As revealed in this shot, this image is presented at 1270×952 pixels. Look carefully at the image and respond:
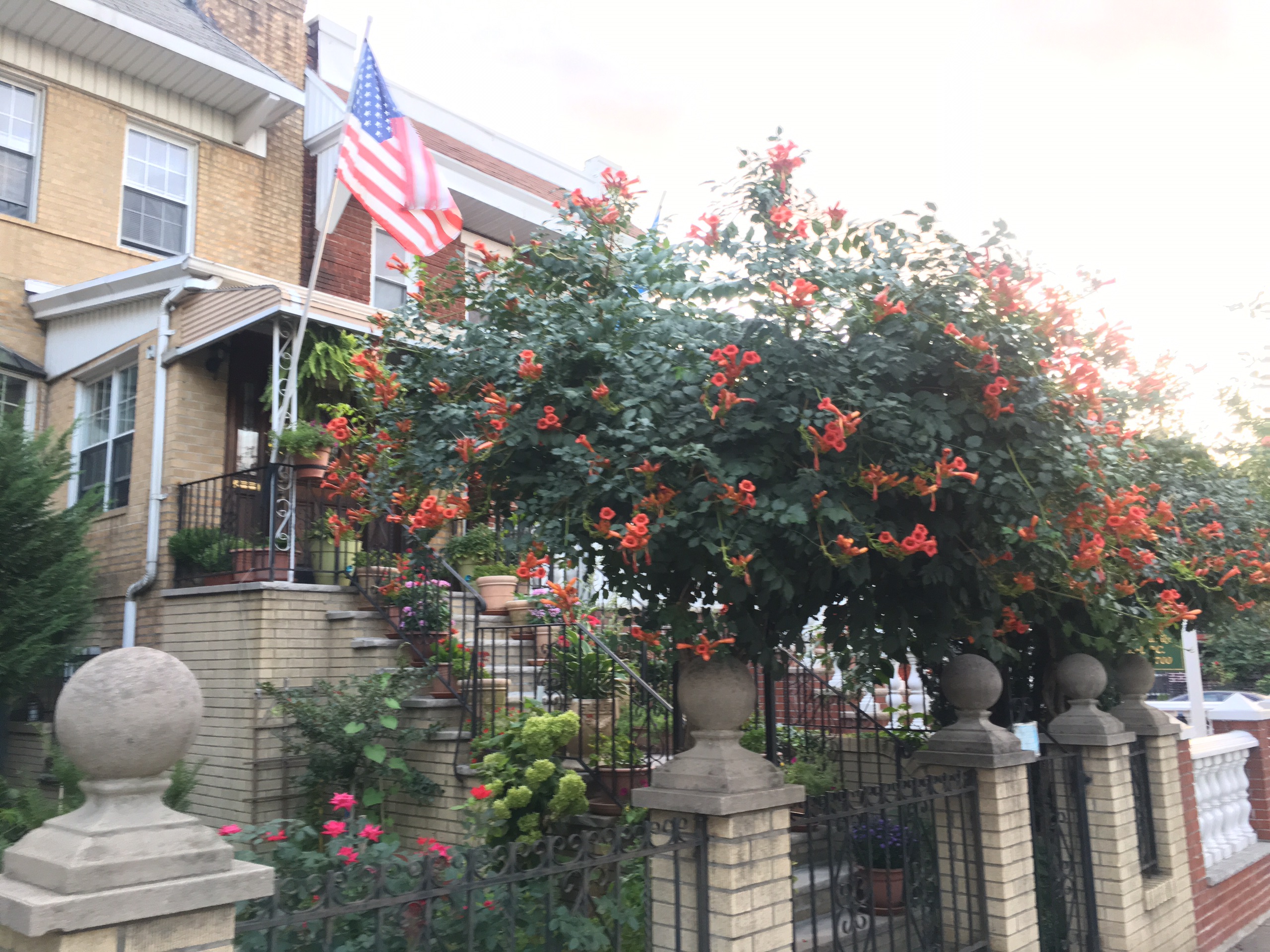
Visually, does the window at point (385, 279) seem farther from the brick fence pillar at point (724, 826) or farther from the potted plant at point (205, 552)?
the brick fence pillar at point (724, 826)

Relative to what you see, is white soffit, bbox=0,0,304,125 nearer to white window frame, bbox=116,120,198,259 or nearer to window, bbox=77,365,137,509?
white window frame, bbox=116,120,198,259

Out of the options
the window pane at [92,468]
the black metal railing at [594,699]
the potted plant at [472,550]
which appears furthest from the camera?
the window pane at [92,468]

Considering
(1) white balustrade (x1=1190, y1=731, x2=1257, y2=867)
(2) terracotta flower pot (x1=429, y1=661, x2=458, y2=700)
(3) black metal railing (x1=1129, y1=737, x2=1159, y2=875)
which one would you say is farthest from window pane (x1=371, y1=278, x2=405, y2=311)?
(1) white balustrade (x1=1190, y1=731, x2=1257, y2=867)

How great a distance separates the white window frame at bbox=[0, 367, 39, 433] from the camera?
10.6 m

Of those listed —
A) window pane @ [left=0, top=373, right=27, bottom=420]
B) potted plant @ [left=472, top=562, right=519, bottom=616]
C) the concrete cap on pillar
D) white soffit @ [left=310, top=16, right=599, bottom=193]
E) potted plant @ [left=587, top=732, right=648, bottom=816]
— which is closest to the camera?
the concrete cap on pillar

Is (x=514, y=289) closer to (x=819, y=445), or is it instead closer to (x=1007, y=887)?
(x=819, y=445)

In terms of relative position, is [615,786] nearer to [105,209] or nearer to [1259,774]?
[1259,774]

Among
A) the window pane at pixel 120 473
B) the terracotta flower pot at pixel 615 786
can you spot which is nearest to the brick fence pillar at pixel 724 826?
the terracotta flower pot at pixel 615 786

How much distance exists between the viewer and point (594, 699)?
7121 mm

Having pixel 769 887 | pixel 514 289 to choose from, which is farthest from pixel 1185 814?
pixel 514 289

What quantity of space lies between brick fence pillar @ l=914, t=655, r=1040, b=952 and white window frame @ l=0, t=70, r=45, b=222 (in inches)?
434

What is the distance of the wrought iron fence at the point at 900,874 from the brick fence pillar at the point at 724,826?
20cm

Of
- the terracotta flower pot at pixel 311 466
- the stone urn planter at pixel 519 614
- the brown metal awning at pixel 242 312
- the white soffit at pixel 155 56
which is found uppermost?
the white soffit at pixel 155 56

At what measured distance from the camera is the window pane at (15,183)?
10.7m
